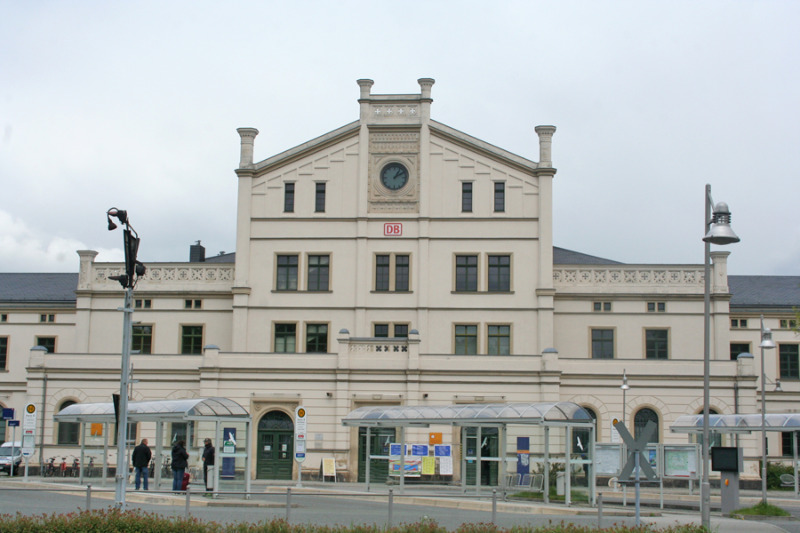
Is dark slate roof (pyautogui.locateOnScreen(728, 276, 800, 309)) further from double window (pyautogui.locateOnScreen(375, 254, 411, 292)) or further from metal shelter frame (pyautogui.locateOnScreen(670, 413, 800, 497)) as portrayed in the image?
double window (pyautogui.locateOnScreen(375, 254, 411, 292))

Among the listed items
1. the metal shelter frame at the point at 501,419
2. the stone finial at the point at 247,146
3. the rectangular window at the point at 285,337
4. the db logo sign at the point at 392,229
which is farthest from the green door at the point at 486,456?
the stone finial at the point at 247,146

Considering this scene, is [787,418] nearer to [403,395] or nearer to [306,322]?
[403,395]

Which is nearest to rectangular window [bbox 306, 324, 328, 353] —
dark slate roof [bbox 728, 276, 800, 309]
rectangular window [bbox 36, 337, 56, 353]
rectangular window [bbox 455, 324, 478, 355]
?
rectangular window [bbox 455, 324, 478, 355]

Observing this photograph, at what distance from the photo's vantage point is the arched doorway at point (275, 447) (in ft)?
147

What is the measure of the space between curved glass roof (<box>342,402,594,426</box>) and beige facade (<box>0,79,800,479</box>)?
1005 centimetres

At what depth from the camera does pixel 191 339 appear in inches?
1991

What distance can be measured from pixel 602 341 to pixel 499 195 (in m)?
8.89

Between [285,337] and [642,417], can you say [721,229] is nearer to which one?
[642,417]

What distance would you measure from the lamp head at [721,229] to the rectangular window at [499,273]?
2701 cm

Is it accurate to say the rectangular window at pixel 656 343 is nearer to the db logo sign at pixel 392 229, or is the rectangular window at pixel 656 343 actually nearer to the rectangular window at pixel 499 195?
the rectangular window at pixel 499 195

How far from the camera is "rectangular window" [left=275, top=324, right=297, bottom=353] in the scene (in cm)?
4875

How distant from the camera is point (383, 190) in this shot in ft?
162

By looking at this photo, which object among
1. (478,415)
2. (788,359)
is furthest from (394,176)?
(788,359)

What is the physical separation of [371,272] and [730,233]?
28.9m
